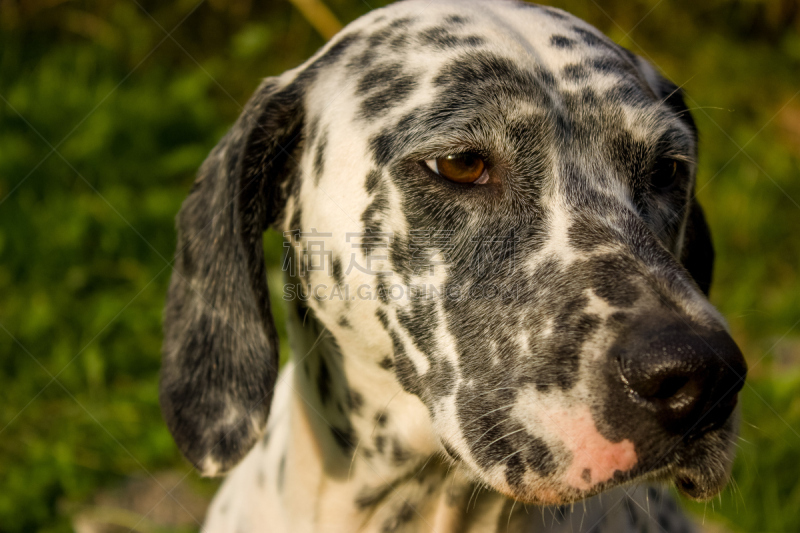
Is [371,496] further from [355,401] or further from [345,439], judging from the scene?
[355,401]

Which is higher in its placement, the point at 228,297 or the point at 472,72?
the point at 472,72

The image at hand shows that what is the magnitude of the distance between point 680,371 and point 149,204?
422cm

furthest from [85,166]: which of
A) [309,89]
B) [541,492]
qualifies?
[541,492]

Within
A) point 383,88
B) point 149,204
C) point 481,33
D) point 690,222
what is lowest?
point 149,204

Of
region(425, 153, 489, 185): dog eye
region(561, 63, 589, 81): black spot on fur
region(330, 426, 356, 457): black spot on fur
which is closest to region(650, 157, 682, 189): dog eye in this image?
region(561, 63, 589, 81): black spot on fur

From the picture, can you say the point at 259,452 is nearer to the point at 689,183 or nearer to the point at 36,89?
the point at 689,183

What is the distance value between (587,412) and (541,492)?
262 mm

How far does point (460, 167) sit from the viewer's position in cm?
195

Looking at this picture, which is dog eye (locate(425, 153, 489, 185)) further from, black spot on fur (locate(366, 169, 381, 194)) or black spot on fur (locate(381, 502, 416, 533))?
black spot on fur (locate(381, 502, 416, 533))

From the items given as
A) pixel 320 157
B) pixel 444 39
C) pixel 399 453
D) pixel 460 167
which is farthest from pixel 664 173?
pixel 399 453

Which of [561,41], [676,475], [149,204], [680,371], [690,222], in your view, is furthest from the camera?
[149,204]

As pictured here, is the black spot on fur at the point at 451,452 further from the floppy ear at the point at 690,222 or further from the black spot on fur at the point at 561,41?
the black spot on fur at the point at 561,41

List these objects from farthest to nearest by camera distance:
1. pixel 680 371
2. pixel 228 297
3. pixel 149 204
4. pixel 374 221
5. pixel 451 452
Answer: pixel 149 204 < pixel 228 297 < pixel 374 221 < pixel 451 452 < pixel 680 371

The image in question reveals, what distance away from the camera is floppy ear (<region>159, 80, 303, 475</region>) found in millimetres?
2215
